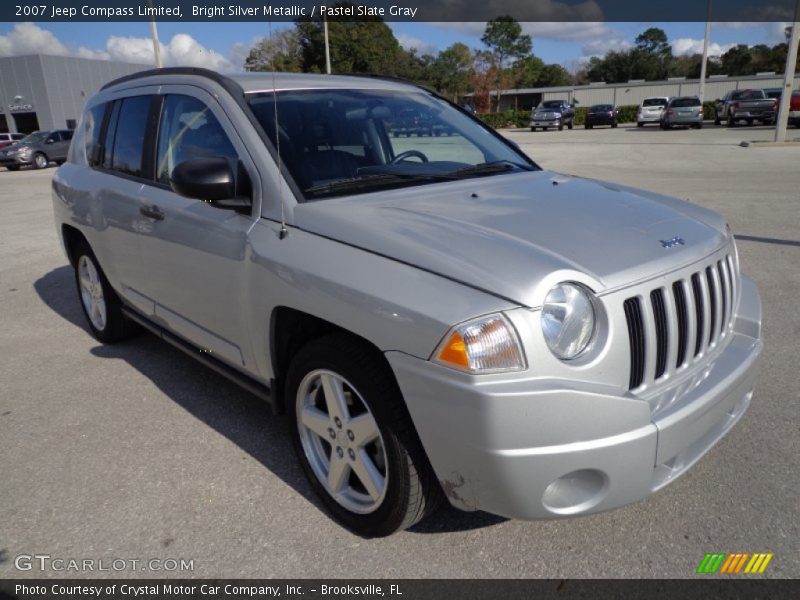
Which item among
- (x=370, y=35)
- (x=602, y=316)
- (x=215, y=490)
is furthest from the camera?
(x=370, y=35)

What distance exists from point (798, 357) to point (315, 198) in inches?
132

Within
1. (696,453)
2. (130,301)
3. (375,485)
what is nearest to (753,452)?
(696,453)

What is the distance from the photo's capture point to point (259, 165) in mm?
2777

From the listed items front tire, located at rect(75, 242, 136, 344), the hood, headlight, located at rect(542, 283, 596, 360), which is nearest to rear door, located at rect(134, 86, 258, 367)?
the hood

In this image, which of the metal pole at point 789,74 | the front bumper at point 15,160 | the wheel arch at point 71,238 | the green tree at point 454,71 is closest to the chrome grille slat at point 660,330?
the wheel arch at point 71,238

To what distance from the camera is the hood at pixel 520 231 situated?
2.09 meters

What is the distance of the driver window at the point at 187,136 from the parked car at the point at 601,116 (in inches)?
1579

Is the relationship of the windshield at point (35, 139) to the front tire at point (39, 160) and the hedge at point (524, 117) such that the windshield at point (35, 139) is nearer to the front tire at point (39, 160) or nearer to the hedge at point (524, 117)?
the front tire at point (39, 160)

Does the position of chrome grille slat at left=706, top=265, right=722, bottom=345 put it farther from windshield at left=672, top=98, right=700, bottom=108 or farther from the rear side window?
windshield at left=672, top=98, right=700, bottom=108

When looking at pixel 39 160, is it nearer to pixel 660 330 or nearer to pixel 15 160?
pixel 15 160

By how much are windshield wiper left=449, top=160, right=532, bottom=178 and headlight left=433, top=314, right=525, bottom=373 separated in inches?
57.4

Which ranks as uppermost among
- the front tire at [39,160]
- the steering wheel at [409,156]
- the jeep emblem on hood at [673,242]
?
the steering wheel at [409,156]

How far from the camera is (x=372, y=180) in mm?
2982
